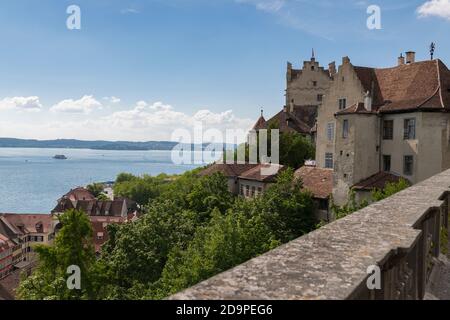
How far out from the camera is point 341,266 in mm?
3555

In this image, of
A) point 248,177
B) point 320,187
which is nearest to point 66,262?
point 320,187

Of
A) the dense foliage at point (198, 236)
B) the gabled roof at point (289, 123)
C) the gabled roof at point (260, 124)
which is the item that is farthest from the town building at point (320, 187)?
the gabled roof at point (289, 123)

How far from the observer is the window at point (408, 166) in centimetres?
3020

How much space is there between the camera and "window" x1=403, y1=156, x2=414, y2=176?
30.2 meters

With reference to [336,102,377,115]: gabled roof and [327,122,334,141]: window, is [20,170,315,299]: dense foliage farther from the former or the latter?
[336,102,377,115]: gabled roof

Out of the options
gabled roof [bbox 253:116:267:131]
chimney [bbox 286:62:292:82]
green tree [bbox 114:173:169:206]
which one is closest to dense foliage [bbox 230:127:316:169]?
gabled roof [bbox 253:116:267:131]

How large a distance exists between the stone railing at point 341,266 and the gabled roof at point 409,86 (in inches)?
1014

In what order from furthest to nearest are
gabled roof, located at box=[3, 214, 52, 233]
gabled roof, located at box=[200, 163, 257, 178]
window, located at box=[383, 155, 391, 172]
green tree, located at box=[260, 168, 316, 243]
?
gabled roof, located at box=[3, 214, 52, 233]
gabled roof, located at box=[200, 163, 257, 178]
green tree, located at box=[260, 168, 316, 243]
window, located at box=[383, 155, 391, 172]

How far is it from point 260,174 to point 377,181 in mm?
13317

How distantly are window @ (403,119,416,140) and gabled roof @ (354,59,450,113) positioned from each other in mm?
893
